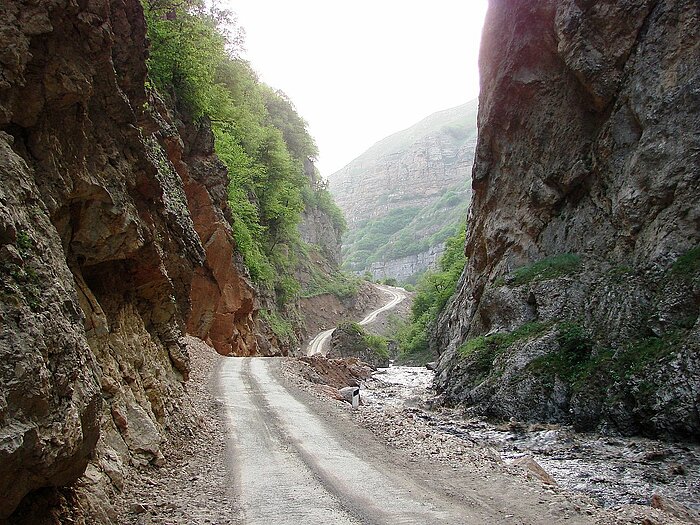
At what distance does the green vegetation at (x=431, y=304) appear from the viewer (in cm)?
4369

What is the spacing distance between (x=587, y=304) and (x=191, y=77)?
2025 centimetres

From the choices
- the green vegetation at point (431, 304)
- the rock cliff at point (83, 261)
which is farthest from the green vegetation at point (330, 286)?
the rock cliff at point (83, 261)

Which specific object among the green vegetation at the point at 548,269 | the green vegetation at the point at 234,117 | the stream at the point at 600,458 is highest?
the green vegetation at the point at 234,117

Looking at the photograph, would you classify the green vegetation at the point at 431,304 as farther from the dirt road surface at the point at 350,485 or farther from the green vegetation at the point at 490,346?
the dirt road surface at the point at 350,485

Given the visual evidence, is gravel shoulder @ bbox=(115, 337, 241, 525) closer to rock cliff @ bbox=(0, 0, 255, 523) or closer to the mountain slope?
rock cliff @ bbox=(0, 0, 255, 523)

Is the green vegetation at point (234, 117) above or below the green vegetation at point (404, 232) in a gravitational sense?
below

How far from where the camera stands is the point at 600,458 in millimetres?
11188

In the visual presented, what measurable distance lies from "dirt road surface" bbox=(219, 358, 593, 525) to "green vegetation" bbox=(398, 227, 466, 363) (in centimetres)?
3184

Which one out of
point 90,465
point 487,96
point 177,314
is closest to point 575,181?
point 487,96

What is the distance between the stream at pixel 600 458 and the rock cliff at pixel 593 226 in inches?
32.7

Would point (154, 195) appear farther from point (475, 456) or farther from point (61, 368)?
point (475, 456)

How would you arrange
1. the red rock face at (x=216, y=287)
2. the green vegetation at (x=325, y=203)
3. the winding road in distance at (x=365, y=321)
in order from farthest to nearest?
the green vegetation at (x=325, y=203) < the winding road in distance at (x=365, y=321) < the red rock face at (x=216, y=287)

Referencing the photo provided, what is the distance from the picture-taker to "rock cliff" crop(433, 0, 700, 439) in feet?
43.7

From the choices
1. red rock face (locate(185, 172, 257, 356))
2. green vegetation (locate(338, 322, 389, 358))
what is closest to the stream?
red rock face (locate(185, 172, 257, 356))
